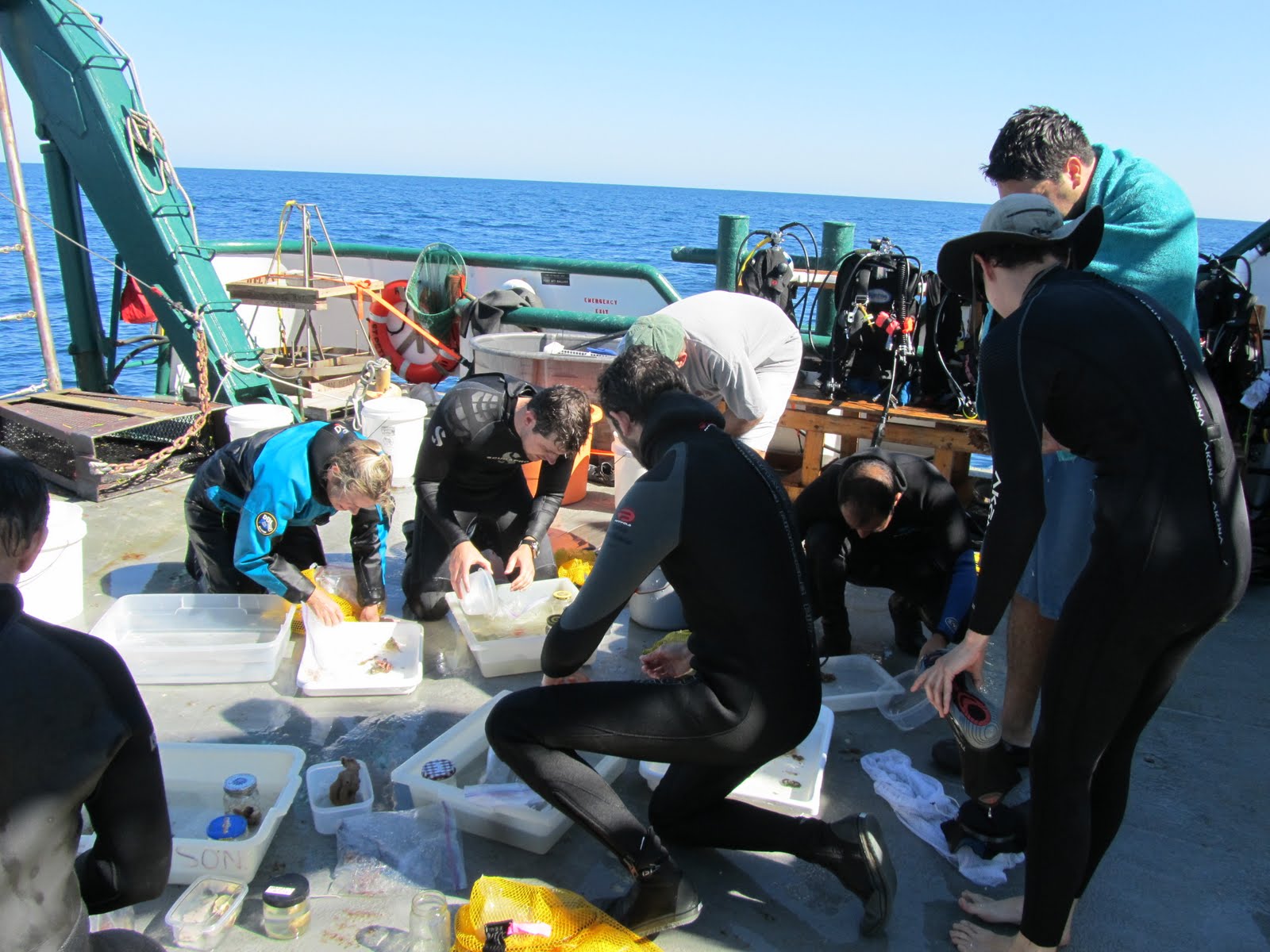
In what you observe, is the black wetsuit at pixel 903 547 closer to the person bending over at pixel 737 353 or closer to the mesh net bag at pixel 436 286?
the person bending over at pixel 737 353

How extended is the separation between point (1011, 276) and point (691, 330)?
6.58ft

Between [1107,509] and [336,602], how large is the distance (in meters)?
2.83

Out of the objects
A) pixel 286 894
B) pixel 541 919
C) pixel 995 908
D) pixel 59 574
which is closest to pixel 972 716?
pixel 995 908

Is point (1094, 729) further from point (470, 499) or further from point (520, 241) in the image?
point (520, 241)

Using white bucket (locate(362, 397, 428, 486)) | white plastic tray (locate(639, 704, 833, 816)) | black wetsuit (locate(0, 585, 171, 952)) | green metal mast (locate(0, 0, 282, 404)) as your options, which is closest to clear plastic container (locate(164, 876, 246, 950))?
black wetsuit (locate(0, 585, 171, 952))

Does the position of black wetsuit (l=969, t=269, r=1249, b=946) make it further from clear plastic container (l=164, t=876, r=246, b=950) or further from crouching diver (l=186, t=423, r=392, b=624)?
crouching diver (l=186, t=423, r=392, b=624)

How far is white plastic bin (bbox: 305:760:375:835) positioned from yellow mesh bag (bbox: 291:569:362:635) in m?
1.03

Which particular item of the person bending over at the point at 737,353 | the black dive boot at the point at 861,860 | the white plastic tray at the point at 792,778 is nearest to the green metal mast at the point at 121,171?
the person bending over at the point at 737,353

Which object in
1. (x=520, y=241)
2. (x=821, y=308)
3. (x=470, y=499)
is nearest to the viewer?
(x=470, y=499)

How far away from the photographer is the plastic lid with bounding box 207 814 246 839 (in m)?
2.31

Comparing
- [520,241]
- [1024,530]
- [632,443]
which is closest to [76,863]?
[632,443]

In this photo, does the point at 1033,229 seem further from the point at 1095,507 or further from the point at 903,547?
the point at 903,547

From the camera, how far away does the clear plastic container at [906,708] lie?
3.23m

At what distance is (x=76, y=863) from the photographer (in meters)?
1.62
